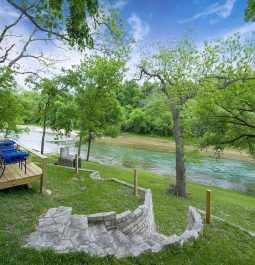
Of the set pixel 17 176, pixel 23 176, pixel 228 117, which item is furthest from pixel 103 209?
pixel 228 117

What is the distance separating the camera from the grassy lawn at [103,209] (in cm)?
362

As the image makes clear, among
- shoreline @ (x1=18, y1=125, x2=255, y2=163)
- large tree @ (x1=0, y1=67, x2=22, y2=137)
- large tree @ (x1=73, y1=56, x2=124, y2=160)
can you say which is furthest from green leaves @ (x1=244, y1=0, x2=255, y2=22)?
shoreline @ (x1=18, y1=125, x2=255, y2=163)

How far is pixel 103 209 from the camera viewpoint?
6633 mm

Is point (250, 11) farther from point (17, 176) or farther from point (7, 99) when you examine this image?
point (7, 99)

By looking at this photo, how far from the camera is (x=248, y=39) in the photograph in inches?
449

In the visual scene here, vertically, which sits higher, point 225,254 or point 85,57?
point 85,57

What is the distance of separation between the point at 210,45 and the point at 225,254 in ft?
32.1

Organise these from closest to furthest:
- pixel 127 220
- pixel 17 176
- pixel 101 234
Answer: pixel 101 234 → pixel 127 220 → pixel 17 176

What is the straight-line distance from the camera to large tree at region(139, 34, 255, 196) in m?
11.0

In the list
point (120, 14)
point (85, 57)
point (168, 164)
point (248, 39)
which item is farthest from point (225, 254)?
point (168, 164)

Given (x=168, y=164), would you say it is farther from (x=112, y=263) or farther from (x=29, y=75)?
(x=112, y=263)

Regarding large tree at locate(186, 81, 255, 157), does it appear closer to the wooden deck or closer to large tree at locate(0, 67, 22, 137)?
the wooden deck

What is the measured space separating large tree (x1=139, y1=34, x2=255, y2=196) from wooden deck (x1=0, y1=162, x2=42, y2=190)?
7.43 meters

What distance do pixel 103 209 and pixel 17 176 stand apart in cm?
274
